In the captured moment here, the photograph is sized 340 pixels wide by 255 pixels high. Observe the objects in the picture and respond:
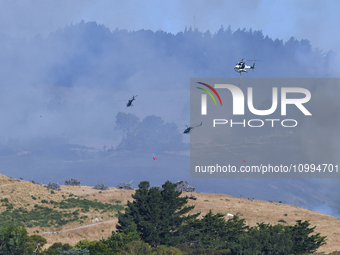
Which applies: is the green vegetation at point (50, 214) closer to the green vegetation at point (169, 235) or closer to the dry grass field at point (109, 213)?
the green vegetation at point (169, 235)

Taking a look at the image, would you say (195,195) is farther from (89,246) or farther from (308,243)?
(89,246)

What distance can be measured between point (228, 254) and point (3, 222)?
48.0 m

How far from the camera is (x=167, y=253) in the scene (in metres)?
46.2

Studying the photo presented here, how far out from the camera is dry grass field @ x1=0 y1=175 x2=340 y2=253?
7744 centimetres

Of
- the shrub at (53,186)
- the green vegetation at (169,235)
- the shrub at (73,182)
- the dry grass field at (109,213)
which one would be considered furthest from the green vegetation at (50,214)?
the shrub at (73,182)

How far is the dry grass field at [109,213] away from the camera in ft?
254

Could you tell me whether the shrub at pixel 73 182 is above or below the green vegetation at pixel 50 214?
above

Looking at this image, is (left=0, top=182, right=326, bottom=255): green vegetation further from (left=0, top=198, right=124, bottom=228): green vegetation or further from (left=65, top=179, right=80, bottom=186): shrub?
(left=65, top=179, right=80, bottom=186): shrub

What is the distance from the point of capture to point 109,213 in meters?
92.8

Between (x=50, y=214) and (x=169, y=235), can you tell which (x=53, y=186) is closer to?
(x=50, y=214)

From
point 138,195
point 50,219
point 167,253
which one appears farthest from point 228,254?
point 50,219

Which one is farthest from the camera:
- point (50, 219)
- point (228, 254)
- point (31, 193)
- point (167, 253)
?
point (31, 193)

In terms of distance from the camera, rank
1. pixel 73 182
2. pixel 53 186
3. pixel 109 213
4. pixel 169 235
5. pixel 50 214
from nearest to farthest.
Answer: pixel 169 235 < pixel 50 214 < pixel 109 213 < pixel 53 186 < pixel 73 182

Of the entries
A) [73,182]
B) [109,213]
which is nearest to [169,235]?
[109,213]
